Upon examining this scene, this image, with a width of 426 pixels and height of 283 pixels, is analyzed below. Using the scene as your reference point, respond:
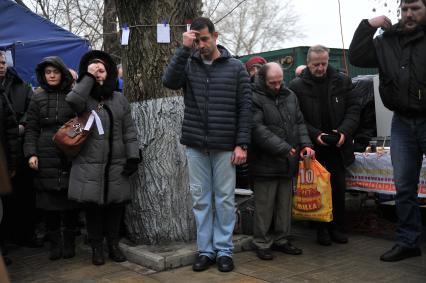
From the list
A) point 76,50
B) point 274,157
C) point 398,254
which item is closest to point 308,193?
point 274,157

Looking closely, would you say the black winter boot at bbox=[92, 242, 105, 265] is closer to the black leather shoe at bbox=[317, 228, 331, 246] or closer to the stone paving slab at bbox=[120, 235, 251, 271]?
the stone paving slab at bbox=[120, 235, 251, 271]

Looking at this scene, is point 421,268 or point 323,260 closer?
point 421,268

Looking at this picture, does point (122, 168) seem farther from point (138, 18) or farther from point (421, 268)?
point (421, 268)

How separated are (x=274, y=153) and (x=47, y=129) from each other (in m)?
2.09

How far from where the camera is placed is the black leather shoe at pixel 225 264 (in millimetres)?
4207

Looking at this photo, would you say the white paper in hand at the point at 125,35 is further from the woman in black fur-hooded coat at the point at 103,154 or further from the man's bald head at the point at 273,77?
the man's bald head at the point at 273,77

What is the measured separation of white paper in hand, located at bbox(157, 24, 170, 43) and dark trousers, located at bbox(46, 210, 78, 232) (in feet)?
5.90

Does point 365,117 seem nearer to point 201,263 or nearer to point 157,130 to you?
point 157,130

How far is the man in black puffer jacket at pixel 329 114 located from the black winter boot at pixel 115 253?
1886 mm

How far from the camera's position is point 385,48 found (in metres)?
4.28

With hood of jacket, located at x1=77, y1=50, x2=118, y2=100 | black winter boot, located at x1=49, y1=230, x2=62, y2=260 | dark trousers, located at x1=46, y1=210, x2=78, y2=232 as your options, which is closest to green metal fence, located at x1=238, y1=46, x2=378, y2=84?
hood of jacket, located at x1=77, y1=50, x2=118, y2=100

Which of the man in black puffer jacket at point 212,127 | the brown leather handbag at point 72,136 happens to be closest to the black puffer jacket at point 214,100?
the man in black puffer jacket at point 212,127

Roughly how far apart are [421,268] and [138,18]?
3.21 m

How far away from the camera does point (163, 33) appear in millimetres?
4742
